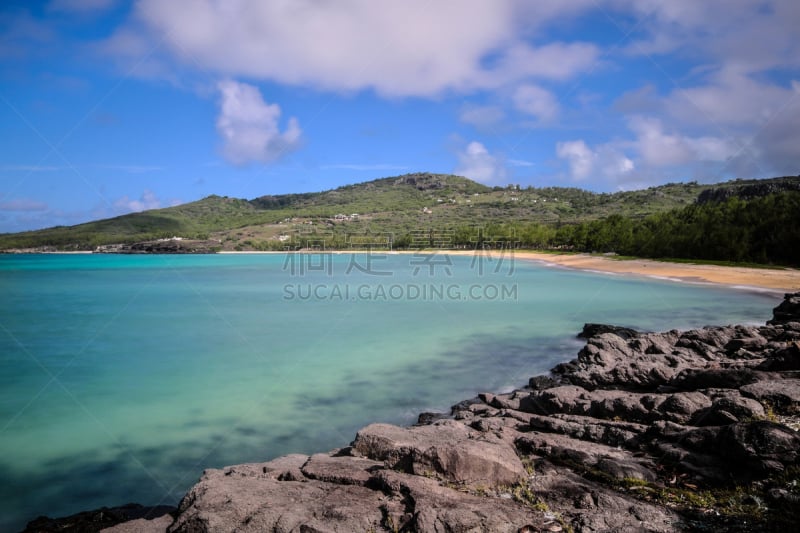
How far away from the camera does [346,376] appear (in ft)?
51.7

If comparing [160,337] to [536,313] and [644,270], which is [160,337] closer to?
[536,313]

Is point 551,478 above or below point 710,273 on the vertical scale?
below

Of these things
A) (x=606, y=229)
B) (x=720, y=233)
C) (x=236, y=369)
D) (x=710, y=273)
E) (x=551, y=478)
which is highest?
(x=606, y=229)

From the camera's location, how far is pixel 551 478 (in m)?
5.77

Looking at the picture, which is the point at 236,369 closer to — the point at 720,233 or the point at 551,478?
the point at 551,478

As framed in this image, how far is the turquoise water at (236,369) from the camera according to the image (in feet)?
31.9

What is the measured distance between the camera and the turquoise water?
9.72 metres

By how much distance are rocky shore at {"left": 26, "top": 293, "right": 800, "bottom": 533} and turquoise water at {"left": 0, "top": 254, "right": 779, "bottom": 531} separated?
2.89m

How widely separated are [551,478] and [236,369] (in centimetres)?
1366

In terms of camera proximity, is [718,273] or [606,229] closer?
[718,273]

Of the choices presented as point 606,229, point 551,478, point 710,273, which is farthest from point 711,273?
point 551,478

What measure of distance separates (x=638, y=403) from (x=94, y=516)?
28.7ft

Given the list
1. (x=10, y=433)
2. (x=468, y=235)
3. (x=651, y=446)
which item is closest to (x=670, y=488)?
Answer: (x=651, y=446)

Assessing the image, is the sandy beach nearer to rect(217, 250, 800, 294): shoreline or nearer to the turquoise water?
rect(217, 250, 800, 294): shoreline
